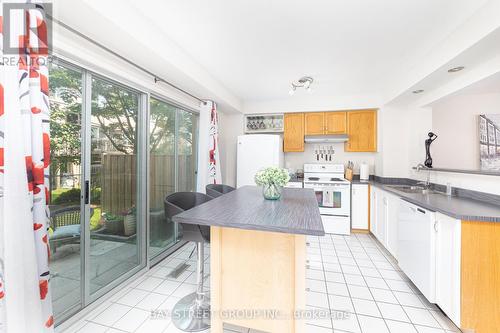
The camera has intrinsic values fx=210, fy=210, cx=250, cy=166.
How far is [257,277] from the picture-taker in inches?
55.6

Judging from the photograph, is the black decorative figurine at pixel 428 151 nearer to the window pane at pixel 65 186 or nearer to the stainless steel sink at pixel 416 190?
the stainless steel sink at pixel 416 190

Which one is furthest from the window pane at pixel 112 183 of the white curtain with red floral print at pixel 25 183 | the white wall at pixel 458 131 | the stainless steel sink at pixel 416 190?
the white wall at pixel 458 131

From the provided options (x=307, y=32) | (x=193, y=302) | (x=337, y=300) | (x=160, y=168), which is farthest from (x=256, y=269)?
(x=307, y=32)

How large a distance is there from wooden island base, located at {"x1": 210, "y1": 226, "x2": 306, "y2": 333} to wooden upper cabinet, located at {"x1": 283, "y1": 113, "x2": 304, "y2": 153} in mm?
3007

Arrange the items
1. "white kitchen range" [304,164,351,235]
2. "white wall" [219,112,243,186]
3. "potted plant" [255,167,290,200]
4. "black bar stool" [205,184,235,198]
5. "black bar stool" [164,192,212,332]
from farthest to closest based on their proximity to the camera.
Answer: "white wall" [219,112,243,186], "white kitchen range" [304,164,351,235], "black bar stool" [205,184,235,198], "potted plant" [255,167,290,200], "black bar stool" [164,192,212,332]

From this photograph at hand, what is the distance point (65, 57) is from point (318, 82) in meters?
2.99

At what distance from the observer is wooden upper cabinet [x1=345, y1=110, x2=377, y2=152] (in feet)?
12.5

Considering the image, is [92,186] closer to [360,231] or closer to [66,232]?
[66,232]

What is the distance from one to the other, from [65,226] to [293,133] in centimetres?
361

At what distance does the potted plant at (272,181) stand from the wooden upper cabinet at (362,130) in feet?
8.60

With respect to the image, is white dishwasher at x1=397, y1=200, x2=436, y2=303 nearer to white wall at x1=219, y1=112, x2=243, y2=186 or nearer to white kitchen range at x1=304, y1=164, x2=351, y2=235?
white kitchen range at x1=304, y1=164, x2=351, y2=235

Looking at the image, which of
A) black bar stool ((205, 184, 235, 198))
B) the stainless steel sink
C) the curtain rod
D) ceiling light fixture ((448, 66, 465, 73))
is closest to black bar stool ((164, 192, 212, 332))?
black bar stool ((205, 184, 235, 198))

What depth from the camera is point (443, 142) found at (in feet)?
11.0

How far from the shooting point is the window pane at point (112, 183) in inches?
76.2
